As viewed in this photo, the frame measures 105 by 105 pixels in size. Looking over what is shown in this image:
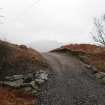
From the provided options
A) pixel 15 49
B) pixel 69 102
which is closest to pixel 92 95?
pixel 69 102

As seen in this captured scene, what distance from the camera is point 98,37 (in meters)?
46.4

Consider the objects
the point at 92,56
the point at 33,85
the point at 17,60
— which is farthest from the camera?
the point at 92,56

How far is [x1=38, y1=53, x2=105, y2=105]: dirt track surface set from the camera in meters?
18.1

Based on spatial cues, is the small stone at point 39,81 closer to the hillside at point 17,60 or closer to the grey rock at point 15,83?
the grey rock at point 15,83

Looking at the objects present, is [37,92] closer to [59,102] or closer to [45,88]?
[45,88]

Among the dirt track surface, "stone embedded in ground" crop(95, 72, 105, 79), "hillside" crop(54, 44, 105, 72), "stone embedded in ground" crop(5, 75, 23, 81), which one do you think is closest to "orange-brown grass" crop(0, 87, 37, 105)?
the dirt track surface

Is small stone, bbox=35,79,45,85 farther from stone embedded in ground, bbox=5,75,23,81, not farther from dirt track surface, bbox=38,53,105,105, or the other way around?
stone embedded in ground, bbox=5,75,23,81

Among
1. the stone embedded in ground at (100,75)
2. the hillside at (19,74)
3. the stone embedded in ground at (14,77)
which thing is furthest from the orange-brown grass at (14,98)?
the stone embedded in ground at (100,75)

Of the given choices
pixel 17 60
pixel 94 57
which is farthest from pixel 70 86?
pixel 94 57

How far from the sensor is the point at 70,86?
20594 millimetres

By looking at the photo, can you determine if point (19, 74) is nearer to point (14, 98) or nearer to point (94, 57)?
point (14, 98)

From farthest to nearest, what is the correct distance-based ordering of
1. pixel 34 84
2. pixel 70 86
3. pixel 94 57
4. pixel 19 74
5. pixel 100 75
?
pixel 94 57 < pixel 100 75 < pixel 19 74 < pixel 70 86 < pixel 34 84

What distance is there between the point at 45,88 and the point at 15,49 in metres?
6.53

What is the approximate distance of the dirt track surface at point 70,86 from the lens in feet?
59.4
